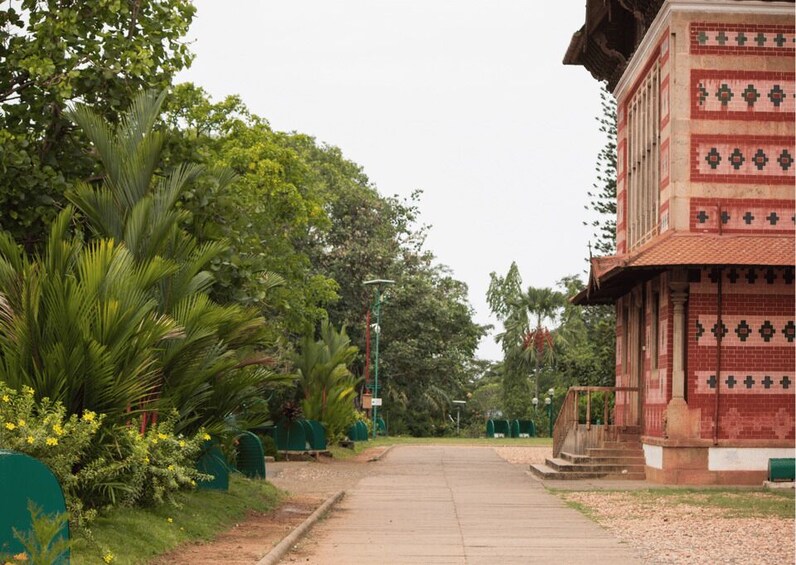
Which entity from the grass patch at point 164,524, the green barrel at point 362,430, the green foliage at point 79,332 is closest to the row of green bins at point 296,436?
the grass patch at point 164,524

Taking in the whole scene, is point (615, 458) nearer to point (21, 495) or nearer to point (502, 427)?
point (21, 495)

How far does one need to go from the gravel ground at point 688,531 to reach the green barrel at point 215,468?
209 inches

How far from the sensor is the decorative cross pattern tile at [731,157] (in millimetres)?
26391

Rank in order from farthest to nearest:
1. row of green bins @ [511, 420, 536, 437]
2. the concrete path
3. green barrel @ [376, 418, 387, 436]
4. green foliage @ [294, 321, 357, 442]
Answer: row of green bins @ [511, 420, 536, 437], green barrel @ [376, 418, 387, 436], green foliage @ [294, 321, 357, 442], the concrete path

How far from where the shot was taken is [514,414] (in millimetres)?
85000

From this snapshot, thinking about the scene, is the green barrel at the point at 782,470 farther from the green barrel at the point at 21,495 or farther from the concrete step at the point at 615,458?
the green barrel at the point at 21,495

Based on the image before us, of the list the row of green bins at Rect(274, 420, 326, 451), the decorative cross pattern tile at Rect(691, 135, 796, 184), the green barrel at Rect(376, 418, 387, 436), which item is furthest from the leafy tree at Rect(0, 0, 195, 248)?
the green barrel at Rect(376, 418, 387, 436)

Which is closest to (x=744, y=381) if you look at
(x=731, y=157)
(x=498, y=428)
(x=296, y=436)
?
(x=731, y=157)

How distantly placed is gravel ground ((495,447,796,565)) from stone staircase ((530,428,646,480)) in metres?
4.87

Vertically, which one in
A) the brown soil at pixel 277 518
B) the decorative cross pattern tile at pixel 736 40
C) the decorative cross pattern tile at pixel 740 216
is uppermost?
the decorative cross pattern tile at pixel 736 40

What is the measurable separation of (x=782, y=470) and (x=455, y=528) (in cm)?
1009

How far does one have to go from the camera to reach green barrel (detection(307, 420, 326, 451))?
34656mm

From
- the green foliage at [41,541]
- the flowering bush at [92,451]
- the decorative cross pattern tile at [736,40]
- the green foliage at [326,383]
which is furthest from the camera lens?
the green foliage at [326,383]

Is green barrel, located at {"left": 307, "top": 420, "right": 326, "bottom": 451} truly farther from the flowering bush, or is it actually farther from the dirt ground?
the flowering bush
